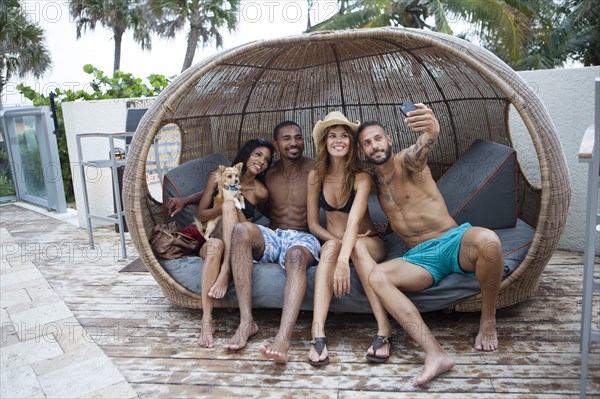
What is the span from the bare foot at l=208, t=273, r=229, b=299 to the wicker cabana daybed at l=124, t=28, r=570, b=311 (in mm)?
266

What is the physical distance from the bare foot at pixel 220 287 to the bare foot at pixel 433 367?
1266 millimetres

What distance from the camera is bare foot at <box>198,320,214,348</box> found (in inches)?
117

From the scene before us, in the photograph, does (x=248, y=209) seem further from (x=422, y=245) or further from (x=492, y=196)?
(x=492, y=196)

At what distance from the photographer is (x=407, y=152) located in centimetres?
303

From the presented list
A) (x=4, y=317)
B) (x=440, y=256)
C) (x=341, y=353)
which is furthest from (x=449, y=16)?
(x=4, y=317)

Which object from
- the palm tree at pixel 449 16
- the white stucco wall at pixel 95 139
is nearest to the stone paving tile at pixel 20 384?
the white stucco wall at pixel 95 139

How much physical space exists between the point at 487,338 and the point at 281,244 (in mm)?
1367

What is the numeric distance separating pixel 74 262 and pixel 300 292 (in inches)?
117

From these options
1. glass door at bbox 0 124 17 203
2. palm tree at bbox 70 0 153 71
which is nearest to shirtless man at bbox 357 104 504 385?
glass door at bbox 0 124 17 203

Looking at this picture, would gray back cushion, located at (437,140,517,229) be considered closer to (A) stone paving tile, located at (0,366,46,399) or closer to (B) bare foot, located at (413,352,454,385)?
(B) bare foot, located at (413,352,454,385)

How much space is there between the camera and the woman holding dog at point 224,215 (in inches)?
123

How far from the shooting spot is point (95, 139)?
6227 mm

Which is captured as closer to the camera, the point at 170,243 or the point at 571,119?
the point at 170,243

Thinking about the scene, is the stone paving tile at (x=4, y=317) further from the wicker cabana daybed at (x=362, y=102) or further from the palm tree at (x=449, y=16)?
the palm tree at (x=449, y=16)
